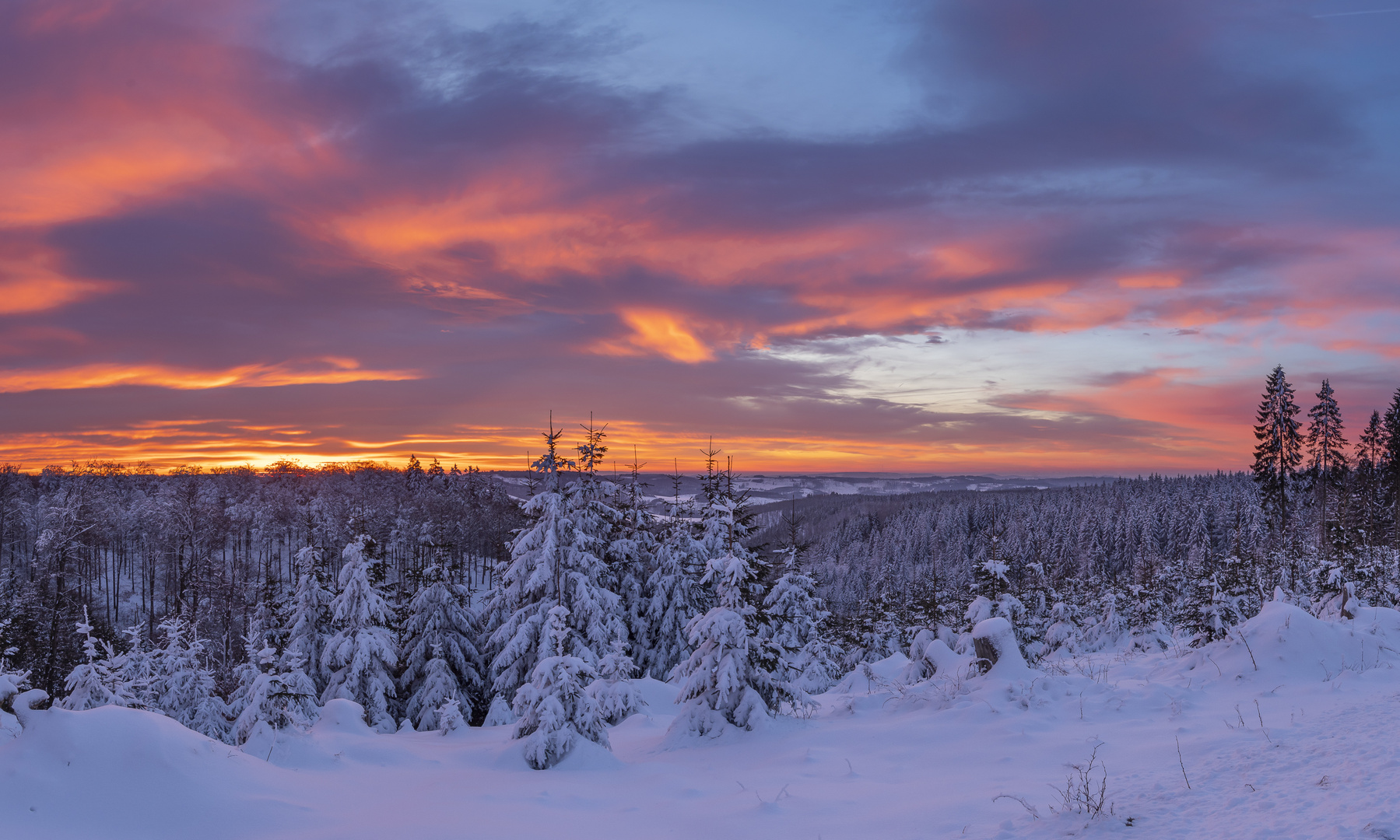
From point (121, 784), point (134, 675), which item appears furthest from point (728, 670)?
point (134, 675)

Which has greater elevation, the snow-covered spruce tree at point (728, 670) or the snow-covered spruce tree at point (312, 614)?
the snow-covered spruce tree at point (728, 670)

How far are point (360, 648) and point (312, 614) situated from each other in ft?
13.7

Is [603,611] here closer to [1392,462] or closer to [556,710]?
[556,710]

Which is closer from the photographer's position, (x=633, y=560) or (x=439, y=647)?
(x=439, y=647)

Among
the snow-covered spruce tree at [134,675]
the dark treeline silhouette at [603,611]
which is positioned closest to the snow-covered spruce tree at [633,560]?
the dark treeline silhouette at [603,611]

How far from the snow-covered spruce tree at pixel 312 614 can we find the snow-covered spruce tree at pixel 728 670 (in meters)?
21.0

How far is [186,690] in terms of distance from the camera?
22.7 m

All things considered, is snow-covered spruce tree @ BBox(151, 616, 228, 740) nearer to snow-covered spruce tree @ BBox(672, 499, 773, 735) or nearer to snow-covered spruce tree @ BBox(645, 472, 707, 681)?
snow-covered spruce tree @ BBox(645, 472, 707, 681)

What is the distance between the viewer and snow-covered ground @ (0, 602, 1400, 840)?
23.3 feet

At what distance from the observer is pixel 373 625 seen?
94.8ft

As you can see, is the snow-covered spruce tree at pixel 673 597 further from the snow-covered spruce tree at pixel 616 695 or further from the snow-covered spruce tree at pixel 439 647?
the snow-covered spruce tree at pixel 616 695

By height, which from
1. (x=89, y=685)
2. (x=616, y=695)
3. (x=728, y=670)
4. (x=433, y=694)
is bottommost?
(x=433, y=694)

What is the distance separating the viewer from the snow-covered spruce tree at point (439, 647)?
2917 centimetres

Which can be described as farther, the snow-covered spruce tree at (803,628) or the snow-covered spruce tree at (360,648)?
the snow-covered spruce tree at (360,648)
